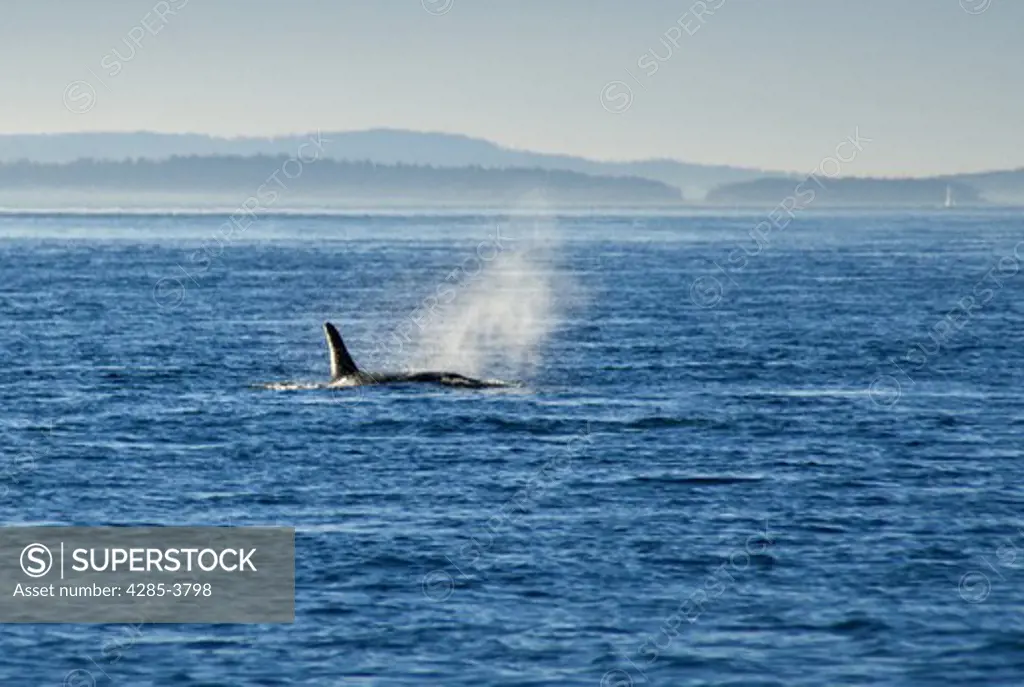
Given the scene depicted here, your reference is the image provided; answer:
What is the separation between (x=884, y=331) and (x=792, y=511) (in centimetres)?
5134

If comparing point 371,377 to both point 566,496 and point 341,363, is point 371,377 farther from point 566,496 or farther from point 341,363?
point 566,496

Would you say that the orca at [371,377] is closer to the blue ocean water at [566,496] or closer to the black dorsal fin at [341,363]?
the black dorsal fin at [341,363]

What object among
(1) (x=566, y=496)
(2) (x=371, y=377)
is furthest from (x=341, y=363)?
(1) (x=566, y=496)

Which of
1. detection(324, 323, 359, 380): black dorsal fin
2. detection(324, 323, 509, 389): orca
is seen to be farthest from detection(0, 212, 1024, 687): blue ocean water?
detection(324, 323, 359, 380): black dorsal fin

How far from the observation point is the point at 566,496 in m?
41.2

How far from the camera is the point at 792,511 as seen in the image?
39.3 meters

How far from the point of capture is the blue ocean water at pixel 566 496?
28.6 meters

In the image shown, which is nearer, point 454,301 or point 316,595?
point 316,595

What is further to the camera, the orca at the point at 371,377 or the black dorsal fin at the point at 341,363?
the black dorsal fin at the point at 341,363

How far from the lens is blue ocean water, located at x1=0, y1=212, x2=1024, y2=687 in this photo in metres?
28.6

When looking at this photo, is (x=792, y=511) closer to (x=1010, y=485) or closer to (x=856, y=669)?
(x=1010, y=485)

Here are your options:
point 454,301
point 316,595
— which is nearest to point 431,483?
point 316,595

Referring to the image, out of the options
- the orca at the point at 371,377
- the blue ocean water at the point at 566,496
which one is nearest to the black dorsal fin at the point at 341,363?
the orca at the point at 371,377

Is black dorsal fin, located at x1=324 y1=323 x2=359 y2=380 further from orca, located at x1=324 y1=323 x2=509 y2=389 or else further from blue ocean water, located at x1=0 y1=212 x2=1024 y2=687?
blue ocean water, located at x1=0 y1=212 x2=1024 y2=687
